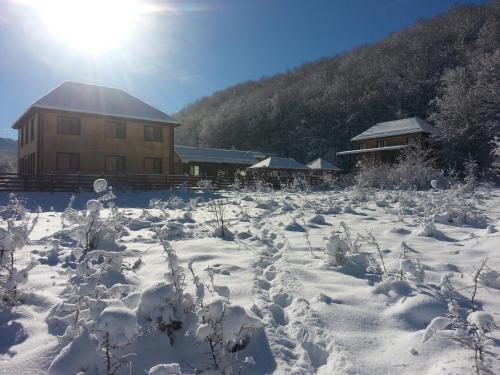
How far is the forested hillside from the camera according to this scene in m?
33.2

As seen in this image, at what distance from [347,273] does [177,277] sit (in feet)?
7.23

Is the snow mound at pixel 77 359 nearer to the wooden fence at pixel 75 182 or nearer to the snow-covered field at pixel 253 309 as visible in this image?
the snow-covered field at pixel 253 309

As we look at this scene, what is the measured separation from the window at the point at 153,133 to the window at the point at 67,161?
206 inches

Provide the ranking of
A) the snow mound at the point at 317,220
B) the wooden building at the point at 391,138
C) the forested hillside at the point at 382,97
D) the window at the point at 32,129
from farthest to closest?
the wooden building at the point at 391,138 < the forested hillside at the point at 382,97 < the window at the point at 32,129 < the snow mound at the point at 317,220

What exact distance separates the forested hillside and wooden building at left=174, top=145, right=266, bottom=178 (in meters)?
18.6

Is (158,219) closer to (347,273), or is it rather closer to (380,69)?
(347,273)

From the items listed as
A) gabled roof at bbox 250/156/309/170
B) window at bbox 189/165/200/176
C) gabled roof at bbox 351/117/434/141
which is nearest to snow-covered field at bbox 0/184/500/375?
gabled roof at bbox 250/156/309/170

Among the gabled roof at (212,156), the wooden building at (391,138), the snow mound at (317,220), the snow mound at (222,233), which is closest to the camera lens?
the snow mound at (222,233)

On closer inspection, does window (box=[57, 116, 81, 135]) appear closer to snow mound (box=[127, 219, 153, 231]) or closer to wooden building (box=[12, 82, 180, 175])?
wooden building (box=[12, 82, 180, 175])

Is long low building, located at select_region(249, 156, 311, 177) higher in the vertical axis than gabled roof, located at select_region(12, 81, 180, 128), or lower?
lower

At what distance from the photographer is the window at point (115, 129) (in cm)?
2406

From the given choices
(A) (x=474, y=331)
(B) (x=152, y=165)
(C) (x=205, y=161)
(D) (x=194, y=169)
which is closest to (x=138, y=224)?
(A) (x=474, y=331)

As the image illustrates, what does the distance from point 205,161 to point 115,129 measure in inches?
728

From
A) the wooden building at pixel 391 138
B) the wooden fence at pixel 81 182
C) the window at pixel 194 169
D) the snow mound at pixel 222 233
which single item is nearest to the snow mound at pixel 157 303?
the snow mound at pixel 222 233
